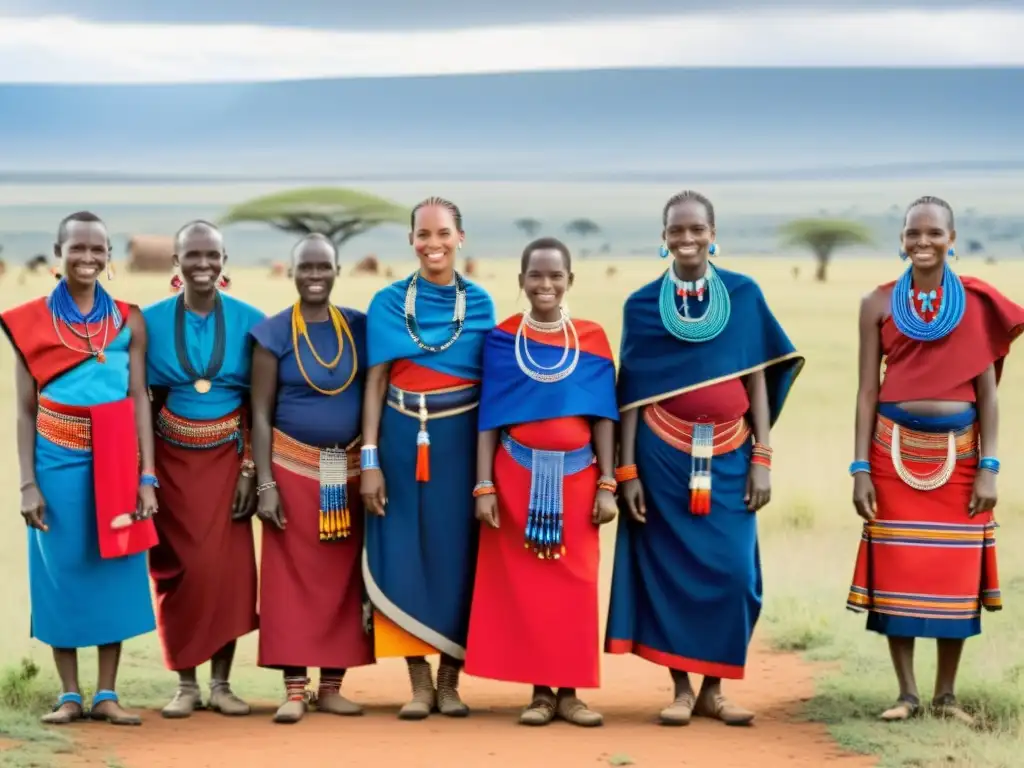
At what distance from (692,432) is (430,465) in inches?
48.5

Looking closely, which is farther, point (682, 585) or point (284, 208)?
point (284, 208)

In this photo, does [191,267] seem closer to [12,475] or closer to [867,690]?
[867,690]

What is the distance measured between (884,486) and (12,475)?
11.4 metres

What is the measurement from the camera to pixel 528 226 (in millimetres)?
48969

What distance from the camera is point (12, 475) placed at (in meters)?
17.3

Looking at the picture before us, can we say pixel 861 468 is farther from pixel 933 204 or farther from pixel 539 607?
pixel 539 607

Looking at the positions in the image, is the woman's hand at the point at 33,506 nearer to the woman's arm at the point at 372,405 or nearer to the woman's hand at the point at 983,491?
the woman's arm at the point at 372,405

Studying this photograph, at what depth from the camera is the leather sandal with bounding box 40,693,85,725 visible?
7.96 metres

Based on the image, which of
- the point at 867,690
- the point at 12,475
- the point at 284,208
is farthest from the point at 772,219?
the point at 867,690

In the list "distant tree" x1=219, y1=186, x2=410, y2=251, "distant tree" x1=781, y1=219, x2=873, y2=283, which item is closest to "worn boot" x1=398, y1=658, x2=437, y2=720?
"distant tree" x1=219, y1=186, x2=410, y2=251

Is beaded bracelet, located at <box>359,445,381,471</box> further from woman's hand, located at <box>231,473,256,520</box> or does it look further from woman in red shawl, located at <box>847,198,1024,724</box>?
woman in red shawl, located at <box>847,198,1024,724</box>

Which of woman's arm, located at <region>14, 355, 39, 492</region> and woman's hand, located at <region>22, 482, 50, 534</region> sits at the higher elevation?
woman's arm, located at <region>14, 355, 39, 492</region>

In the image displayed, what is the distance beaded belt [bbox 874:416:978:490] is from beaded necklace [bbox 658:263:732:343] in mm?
914

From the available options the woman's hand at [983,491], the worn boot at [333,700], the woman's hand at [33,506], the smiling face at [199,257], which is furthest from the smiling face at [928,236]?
the woman's hand at [33,506]
